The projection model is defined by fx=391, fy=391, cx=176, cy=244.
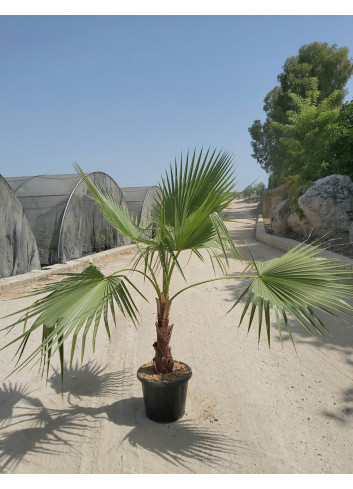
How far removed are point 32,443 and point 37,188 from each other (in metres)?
10.3

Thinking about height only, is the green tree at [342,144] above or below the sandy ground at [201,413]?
above

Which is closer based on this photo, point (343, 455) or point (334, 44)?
point (343, 455)

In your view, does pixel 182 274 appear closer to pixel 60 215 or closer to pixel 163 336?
pixel 163 336

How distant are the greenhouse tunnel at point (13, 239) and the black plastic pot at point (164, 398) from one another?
6608 mm

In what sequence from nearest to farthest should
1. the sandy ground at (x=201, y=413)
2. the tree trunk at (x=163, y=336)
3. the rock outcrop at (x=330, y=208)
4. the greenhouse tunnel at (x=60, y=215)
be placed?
the sandy ground at (x=201, y=413), the tree trunk at (x=163, y=336), the greenhouse tunnel at (x=60, y=215), the rock outcrop at (x=330, y=208)

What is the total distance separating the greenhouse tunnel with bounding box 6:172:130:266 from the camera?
11.1 meters

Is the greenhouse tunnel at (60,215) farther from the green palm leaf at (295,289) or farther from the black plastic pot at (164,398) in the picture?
the green palm leaf at (295,289)

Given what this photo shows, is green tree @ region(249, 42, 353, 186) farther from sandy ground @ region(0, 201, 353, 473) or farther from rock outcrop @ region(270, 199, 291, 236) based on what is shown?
sandy ground @ region(0, 201, 353, 473)

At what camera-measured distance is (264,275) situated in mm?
3049

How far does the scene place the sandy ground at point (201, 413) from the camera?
274cm

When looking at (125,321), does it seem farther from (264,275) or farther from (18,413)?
(264,275)

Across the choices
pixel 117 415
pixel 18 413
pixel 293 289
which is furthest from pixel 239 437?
pixel 18 413

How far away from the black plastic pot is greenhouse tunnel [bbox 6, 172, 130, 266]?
27.1 ft

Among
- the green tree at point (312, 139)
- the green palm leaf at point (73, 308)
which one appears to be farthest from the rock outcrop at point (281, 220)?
the green palm leaf at point (73, 308)
